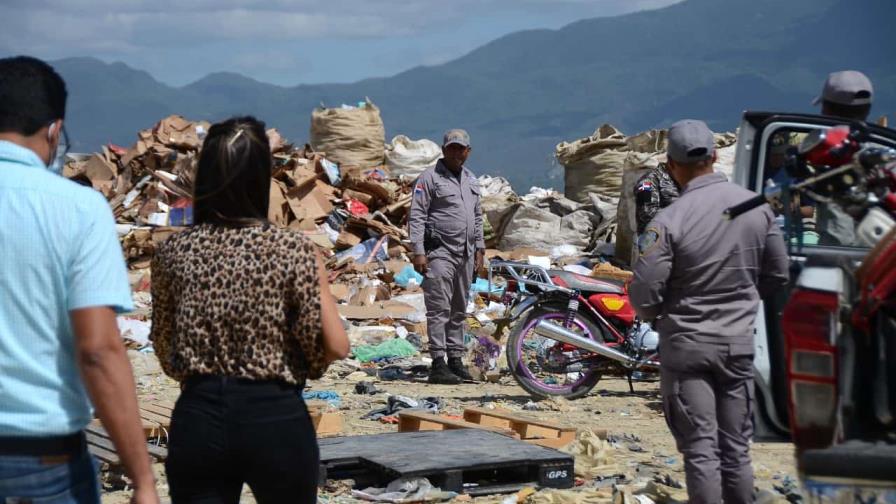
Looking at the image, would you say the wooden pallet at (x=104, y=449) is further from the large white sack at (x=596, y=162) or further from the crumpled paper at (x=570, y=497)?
the large white sack at (x=596, y=162)

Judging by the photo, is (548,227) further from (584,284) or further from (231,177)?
(231,177)

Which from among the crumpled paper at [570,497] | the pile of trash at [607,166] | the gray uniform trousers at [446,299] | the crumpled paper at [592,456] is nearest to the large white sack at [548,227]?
the pile of trash at [607,166]

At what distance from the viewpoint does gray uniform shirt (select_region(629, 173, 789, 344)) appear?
4523 millimetres

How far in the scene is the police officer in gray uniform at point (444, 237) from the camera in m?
9.41

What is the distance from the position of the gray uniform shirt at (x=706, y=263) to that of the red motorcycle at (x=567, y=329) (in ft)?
12.3

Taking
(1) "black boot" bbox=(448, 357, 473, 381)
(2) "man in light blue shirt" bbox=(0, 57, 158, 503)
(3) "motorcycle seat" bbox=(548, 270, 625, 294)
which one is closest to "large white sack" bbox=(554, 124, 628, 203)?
(1) "black boot" bbox=(448, 357, 473, 381)

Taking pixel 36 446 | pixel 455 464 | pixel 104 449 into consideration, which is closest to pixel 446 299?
pixel 455 464

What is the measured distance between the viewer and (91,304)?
107 inches

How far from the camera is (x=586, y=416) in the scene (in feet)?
26.3

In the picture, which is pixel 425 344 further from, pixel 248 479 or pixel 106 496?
pixel 248 479

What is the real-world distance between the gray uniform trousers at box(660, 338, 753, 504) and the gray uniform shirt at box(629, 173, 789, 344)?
7cm

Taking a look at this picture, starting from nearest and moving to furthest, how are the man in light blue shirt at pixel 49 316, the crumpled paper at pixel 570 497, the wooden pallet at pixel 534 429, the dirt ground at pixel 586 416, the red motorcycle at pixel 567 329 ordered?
the man in light blue shirt at pixel 49 316
the crumpled paper at pixel 570 497
the dirt ground at pixel 586 416
the wooden pallet at pixel 534 429
the red motorcycle at pixel 567 329

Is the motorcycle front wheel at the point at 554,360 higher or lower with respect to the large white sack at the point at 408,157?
lower

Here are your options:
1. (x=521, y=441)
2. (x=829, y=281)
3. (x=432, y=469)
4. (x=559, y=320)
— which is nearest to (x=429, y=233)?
(x=559, y=320)
